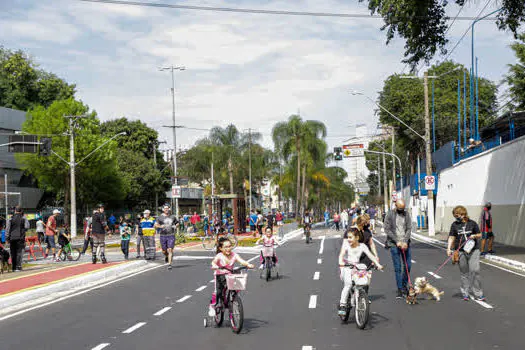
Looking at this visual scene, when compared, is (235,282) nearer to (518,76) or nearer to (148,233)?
(148,233)

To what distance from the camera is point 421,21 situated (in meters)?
23.8

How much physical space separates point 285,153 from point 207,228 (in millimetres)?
35426

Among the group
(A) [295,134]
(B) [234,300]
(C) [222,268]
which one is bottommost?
(B) [234,300]

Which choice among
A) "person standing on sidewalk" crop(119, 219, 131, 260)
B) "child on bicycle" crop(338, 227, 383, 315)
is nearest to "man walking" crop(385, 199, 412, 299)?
"child on bicycle" crop(338, 227, 383, 315)

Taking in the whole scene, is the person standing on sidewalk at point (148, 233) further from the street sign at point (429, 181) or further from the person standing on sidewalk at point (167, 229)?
Result: the street sign at point (429, 181)

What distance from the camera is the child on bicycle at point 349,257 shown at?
1033 centimetres

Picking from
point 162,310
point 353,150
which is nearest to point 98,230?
point 162,310

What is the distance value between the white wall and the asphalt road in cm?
1215

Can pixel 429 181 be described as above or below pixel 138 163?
below

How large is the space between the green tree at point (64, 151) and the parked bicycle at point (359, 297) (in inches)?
2061

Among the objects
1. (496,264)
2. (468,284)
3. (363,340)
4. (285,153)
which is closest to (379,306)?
(468,284)

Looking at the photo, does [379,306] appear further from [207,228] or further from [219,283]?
[207,228]

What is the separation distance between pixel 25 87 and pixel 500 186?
62.8 meters

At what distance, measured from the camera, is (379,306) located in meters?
12.4
